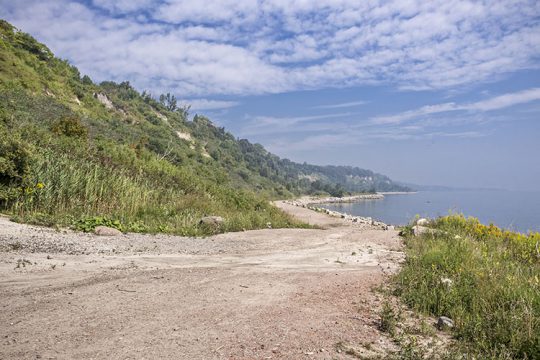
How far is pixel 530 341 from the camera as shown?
4.67 meters

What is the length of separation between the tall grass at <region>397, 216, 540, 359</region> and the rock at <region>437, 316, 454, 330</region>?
9 cm

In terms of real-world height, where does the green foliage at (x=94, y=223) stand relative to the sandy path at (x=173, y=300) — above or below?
above

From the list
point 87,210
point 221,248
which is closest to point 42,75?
point 87,210

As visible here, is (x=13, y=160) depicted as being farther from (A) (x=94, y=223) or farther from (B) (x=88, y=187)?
(A) (x=94, y=223)

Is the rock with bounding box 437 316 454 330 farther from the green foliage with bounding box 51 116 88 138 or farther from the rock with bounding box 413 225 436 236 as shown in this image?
the green foliage with bounding box 51 116 88 138

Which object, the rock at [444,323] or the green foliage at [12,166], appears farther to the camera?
the green foliage at [12,166]

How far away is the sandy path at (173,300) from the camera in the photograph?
455 cm

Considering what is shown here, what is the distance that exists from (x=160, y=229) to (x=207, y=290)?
712 centimetres

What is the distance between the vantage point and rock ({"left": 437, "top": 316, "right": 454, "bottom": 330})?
5.63 meters

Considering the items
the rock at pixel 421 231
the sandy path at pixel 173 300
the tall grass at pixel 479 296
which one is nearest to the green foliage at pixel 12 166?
the sandy path at pixel 173 300

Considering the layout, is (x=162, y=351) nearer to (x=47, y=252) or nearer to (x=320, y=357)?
(x=320, y=357)

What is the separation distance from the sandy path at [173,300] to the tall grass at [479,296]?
2.72 feet

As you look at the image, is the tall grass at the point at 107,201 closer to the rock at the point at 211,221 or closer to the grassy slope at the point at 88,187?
the grassy slope at the point at 88,187

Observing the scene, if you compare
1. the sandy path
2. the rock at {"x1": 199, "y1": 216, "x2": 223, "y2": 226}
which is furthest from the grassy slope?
the sandy path
